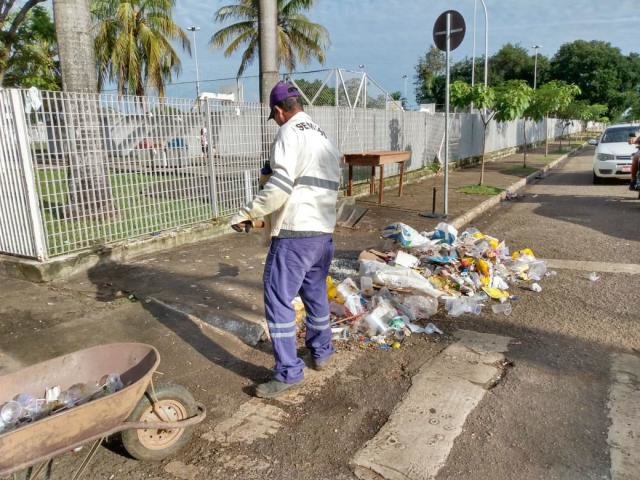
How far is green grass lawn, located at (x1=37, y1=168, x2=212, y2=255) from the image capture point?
5.64 meters

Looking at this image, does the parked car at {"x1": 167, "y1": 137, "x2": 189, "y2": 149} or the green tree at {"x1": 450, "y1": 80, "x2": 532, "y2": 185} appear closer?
the parked car at {"x1": 167, "y1": 137, "x2": 189, "y2": 149}

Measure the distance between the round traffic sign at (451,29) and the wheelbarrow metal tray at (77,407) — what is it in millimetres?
7643

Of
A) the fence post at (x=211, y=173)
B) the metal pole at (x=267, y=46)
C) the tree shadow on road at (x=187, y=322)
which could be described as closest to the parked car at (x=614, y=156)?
the metal pole at (x=267, y=46)

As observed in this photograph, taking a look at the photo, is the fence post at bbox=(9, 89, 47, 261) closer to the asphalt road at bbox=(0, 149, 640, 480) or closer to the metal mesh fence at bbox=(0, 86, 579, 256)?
the metal mesh fence at bbox=(0, 86, 579, 256)

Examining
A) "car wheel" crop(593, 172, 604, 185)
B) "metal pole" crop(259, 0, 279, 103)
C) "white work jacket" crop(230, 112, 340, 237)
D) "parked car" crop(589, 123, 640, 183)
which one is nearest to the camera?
"white work jacket" crop(230, 112, 340, 237)

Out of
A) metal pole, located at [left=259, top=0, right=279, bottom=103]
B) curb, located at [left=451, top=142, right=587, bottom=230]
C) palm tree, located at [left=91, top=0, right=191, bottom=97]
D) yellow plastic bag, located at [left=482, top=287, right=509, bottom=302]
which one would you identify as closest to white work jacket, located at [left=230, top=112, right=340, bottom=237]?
yellow plastic bag, located at [left=482, top=287, right=509, bottom=302]

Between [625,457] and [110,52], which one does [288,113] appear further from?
[110,52]

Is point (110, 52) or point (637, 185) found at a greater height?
point (110, 52)

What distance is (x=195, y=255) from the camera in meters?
6.57

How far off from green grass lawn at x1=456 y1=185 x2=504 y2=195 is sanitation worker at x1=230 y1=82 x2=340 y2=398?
31.7 feet

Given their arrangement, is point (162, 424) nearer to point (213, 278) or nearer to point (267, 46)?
point (213, 278)

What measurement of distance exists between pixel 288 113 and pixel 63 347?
2.55 m

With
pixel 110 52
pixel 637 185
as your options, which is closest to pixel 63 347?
pixel 637 185

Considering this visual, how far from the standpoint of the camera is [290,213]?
321cm
